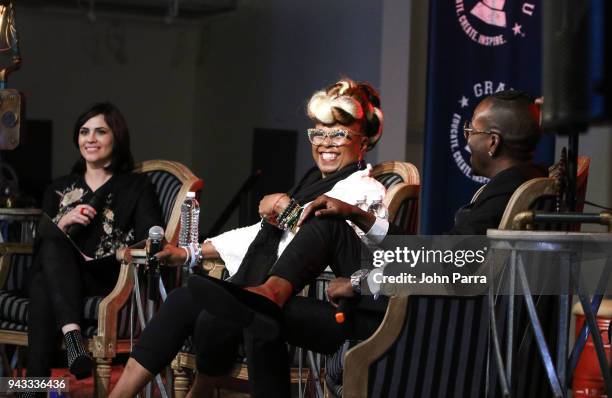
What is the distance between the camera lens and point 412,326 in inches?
93.7

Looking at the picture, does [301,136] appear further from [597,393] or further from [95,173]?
[597,393]

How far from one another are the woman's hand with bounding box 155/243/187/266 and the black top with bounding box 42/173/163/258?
442 millimetres

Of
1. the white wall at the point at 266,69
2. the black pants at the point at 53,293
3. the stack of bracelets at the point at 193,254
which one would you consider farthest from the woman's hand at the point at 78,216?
the white wall at the point at 266,69

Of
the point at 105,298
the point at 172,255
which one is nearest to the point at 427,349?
the point at 172,255

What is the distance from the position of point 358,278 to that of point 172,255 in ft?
2.93

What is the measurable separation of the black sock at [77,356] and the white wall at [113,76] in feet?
17.0

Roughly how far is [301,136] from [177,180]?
9.52ft

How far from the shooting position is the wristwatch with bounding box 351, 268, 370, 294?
8.47 ft

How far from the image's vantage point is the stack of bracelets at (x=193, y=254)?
3.37 metres

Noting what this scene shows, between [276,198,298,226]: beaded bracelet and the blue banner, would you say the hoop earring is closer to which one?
[276,198,298,226]: beaded bracelet

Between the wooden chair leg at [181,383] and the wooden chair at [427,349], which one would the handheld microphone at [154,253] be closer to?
the wooden chair leg at [181,383]

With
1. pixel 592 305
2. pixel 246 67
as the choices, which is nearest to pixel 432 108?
pixel 592 305

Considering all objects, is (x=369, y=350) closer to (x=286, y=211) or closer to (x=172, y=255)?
(x=286, y=211)

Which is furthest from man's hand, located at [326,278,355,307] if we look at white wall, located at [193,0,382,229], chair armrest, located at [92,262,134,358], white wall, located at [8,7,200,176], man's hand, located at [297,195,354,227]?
white wall, located at [8,7,200,176]
